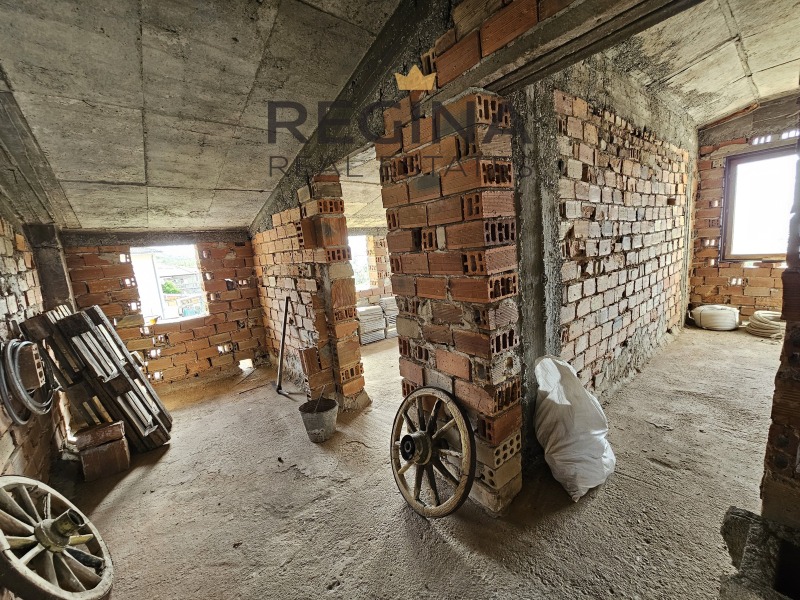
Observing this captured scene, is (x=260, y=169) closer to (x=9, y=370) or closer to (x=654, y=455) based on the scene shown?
(x=9, y=370)

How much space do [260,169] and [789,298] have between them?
3.20 metres

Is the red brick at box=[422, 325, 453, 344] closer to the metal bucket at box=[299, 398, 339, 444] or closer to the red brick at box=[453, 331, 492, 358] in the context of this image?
the red brick at box=[453, 331, 492, 358]

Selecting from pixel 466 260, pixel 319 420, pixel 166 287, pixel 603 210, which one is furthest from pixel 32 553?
pixel 166 287

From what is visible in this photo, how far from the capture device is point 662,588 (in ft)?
4.00

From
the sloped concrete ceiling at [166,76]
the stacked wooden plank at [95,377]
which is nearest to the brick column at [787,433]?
the sloped concrete ceiling at [166,76]

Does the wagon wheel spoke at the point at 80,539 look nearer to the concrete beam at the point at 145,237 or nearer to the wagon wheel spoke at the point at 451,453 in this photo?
the wagon wheel spoke at the point at 451,453

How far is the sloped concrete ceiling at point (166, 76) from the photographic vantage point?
1352mm

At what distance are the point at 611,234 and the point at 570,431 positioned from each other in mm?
1547

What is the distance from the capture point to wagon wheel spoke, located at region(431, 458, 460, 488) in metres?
1.62

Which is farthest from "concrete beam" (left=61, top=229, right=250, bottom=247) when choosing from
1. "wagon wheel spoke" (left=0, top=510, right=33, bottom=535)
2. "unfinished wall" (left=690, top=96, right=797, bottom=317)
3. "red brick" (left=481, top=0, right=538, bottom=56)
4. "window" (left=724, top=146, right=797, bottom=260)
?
"window" (left=724, top=146, right=797, bottom=260)

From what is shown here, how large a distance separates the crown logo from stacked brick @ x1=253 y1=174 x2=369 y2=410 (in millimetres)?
1189

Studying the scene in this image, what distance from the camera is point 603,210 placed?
7.38ft

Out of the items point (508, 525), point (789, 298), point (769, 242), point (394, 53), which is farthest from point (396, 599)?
point (769, 242)

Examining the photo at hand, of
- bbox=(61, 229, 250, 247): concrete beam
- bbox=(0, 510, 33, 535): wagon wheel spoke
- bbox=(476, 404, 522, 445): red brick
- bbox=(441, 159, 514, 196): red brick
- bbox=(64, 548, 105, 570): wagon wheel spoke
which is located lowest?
bbox=(64, 548, 105, 570): wagon wheel spoke
